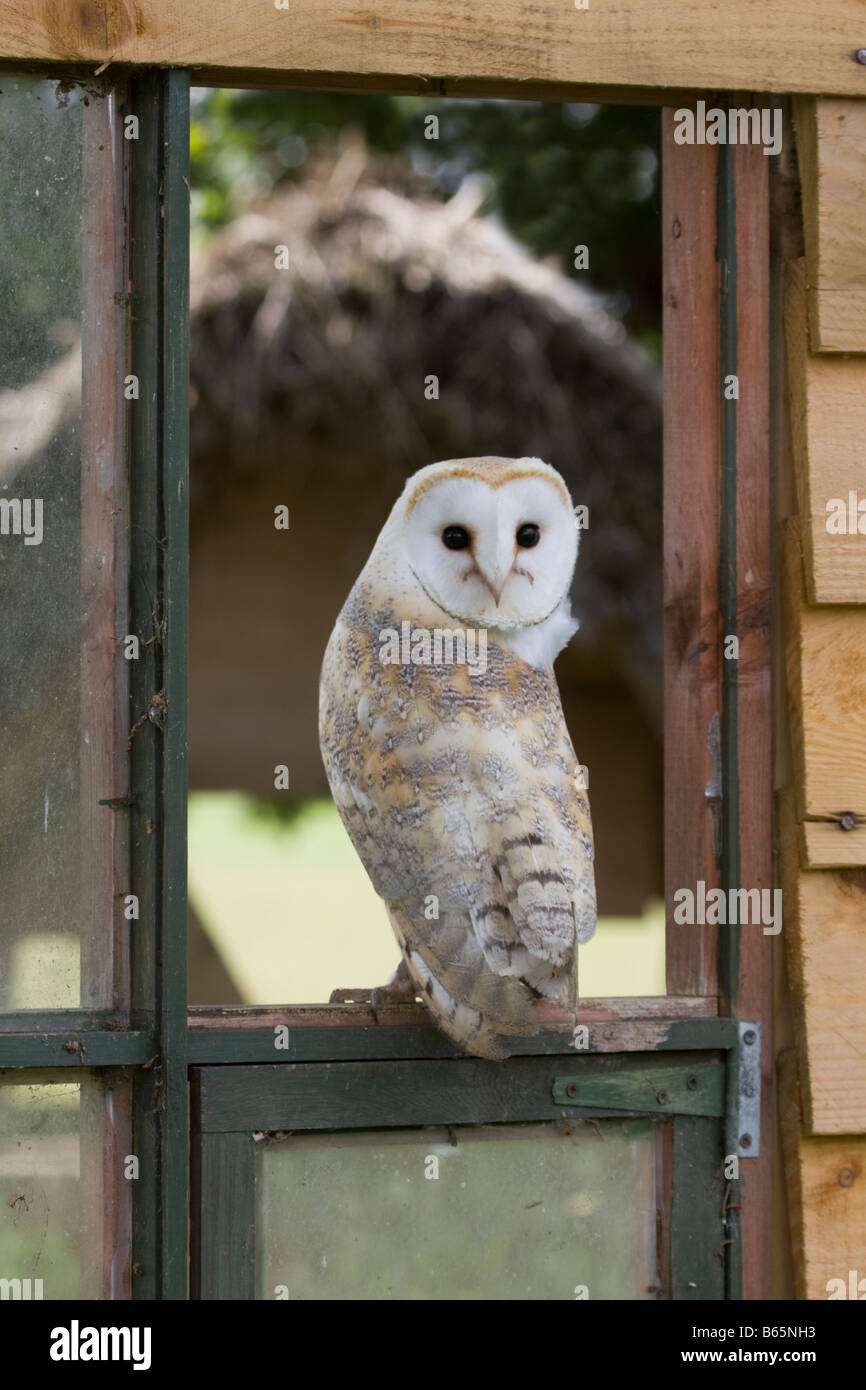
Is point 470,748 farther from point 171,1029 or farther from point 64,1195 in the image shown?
point 64,1195

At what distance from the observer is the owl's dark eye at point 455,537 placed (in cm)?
221

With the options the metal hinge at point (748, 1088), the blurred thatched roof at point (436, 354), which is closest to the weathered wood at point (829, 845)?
the metal hinge at point (748, 1088)

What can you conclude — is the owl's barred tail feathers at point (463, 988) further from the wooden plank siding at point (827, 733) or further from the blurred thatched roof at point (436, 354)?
the blurred thatched roof at point (436, 354)

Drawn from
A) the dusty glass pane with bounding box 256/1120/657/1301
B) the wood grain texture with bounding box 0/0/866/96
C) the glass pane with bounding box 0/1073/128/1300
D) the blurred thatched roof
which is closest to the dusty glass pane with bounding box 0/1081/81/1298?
the glass pane with bounding box 0/1073/128/1300

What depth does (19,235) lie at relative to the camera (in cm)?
221

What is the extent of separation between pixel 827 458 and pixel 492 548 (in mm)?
562

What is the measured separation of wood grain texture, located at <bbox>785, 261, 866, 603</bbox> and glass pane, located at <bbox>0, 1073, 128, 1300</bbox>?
1268 mm

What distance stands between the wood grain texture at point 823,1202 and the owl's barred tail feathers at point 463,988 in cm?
50

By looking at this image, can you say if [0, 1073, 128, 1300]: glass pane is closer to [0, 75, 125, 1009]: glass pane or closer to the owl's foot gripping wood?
[0, 75, 125, 1009]: glass pane

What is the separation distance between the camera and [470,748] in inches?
83.4

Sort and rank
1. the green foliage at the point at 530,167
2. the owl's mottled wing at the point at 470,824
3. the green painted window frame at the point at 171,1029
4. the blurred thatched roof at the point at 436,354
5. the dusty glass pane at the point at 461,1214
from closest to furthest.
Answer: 1. the owl's mottled wing at the point at 470,824
2. the green painted window frame at the point at 171,1029
3. the dusty glass pane at the point at 461,1214
4. the blurred thatched roof at the point at 436,354
5. the green foliage at the point at 530,167

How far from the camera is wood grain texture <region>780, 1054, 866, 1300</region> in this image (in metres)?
2.30
